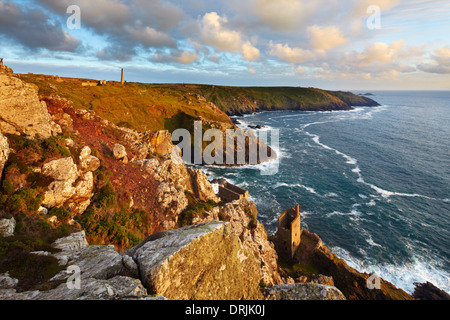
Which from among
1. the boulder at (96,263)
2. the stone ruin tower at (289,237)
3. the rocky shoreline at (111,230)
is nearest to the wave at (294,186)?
the stone ruin tower at (289,237)

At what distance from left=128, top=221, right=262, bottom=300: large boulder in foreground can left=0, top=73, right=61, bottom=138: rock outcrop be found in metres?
17.0

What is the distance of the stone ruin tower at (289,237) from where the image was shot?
36.6 m

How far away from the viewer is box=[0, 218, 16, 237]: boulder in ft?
35.8

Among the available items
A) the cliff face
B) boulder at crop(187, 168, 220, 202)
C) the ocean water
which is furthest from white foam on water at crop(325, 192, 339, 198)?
boulder at crop(187, 168, 220, 202)

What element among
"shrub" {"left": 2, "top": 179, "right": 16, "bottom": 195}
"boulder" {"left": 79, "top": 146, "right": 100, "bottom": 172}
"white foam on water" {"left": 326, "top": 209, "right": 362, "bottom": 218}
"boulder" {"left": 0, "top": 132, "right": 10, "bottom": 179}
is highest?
"boulder" {"left": 0, "top": 132, "right": 10, "bottom": 179}

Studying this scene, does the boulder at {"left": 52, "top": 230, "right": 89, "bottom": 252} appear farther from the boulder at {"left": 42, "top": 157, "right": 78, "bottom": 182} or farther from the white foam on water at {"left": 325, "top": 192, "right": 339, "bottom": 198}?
the white foam on water at {"left": 325, "top": 192, "right": 339, "bottom": 198}

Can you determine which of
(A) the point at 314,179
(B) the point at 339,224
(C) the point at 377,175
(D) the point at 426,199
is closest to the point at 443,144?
(C) the point at 377,175

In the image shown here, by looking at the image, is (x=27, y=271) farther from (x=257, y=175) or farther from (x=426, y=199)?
(x=426, y=199)

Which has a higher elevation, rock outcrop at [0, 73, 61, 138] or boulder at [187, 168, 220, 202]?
rock outcrop at [0, 73, 61, 138]

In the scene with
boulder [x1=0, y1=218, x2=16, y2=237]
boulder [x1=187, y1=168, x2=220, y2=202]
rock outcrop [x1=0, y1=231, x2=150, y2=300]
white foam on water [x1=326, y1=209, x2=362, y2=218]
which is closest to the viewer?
rock outcrop [x1=0, y1=231, x2=150, y2=300]

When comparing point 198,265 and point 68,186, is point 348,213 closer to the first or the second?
point 198,265

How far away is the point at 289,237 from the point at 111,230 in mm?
28378
